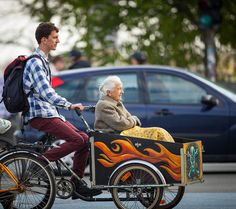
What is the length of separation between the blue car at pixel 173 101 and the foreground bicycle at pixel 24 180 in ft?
15.2

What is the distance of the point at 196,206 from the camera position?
32.5ft

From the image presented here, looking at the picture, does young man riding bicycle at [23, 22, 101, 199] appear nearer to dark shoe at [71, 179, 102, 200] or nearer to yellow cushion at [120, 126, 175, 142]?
dark shoe at [71, 179, 102, 200]

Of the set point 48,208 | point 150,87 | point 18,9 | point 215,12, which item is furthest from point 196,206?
point 18,9

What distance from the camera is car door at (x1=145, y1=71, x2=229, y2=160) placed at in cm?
1338

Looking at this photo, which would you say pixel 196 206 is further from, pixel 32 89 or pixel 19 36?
pixel 19 36

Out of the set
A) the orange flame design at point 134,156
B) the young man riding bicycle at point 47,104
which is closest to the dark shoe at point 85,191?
the young man riding bicycle at point 47,104

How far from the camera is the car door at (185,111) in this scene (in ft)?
43.9

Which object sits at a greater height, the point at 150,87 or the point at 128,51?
the point at 128,51

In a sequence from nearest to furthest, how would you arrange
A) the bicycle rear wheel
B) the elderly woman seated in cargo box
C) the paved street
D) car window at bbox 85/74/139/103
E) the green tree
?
the bicycle rear wheel → the elderly woman seated in cargo box → the paved street → car window at bbox 85/74/139/103 → the green tree

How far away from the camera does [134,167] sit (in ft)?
28.6

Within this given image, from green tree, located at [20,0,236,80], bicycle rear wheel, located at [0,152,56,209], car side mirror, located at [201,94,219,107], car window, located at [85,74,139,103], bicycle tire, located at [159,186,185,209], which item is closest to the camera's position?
bicycle rear wheel, located at [0,152,56,209]

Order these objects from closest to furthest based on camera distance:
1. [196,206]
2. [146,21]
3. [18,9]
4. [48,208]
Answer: [48,208] → [196,206] → [146,21] → [18,9]

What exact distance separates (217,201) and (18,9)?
20.5m

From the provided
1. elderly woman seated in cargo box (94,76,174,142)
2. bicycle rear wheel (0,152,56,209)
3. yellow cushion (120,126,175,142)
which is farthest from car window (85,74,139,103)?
bicycle rear wheel (0,152,56,209)
